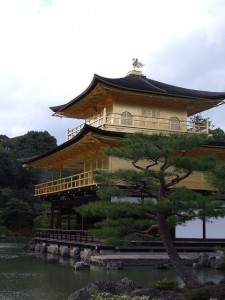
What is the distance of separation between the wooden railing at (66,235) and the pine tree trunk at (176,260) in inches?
396

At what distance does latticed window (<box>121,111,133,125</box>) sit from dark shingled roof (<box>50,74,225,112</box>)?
1438 mm

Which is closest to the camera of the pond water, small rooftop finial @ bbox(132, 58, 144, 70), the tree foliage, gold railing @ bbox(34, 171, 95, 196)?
the pond water

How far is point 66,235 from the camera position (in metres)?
25.4

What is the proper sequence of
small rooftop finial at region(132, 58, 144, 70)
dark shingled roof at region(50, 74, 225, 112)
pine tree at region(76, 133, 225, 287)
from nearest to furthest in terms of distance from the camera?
pine tree at region(76, 133, 225, 287), dark shingled roof at region(50, 74, 225, 112), small rooftop finial at region(132, 58, 144, 70)

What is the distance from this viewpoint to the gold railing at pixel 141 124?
23.3 meters

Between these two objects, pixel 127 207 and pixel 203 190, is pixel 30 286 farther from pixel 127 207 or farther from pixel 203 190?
pixel 203 190

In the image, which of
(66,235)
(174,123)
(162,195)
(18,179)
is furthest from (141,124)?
(18,179)

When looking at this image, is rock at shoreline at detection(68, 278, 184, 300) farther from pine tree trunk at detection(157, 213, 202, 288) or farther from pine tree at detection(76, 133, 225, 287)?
pine tree at detection(76, 133, 225, 287)

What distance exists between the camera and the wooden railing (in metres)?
22.3

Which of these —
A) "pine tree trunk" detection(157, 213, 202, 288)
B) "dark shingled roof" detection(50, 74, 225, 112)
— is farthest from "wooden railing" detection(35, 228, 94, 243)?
"pine tree trunk" detection(157, 213, 202, 288)

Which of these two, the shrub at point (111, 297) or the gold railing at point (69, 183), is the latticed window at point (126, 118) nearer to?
the gold railing at point (69, 183)

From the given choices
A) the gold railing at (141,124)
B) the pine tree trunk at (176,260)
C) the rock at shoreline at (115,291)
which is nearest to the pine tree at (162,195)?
the pine tree trunk at (176,260)

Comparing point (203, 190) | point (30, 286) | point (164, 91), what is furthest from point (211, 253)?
point (30, 286)

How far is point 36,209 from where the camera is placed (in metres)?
48.1
